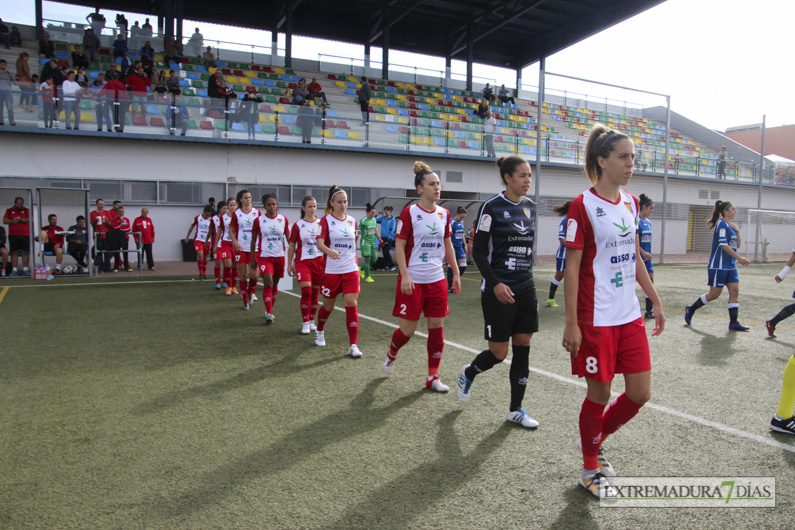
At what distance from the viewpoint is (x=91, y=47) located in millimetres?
21562

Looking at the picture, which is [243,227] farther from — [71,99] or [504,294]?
[71,99]

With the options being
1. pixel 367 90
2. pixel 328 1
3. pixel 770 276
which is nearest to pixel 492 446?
pixel 770 276

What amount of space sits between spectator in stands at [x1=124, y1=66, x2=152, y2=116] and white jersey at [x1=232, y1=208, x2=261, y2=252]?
9.86 m

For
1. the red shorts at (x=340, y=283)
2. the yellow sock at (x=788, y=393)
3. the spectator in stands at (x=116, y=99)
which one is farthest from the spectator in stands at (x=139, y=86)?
the yellow sock at (x=788, y=393)

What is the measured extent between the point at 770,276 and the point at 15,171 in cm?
2348

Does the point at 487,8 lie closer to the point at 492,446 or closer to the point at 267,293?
the point at 267,293

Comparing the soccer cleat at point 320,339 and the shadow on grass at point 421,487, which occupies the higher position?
the soccer cleat at point 320,339

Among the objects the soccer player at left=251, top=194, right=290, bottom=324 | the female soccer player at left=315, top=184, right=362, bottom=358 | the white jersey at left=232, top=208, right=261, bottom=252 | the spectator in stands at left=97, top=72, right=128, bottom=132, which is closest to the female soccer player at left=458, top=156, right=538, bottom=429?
the female soccer player at left=315, top=184, right=362, bottom=358

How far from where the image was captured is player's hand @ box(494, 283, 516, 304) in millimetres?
3867

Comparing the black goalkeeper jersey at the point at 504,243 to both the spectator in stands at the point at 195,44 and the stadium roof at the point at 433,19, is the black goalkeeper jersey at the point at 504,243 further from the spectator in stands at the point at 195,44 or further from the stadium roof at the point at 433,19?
the stadium roof at the point at 433,19

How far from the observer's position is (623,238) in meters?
3.09

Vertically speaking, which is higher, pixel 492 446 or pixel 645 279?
pixel 645 279

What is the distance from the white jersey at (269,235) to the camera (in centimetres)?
860

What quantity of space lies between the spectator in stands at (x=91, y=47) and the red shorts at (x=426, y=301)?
21.6m
